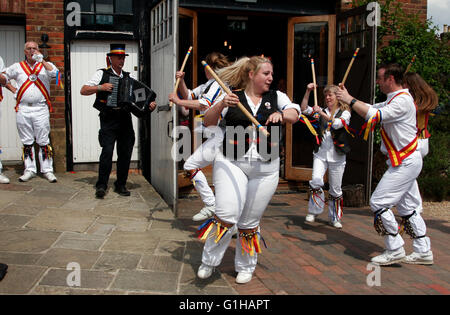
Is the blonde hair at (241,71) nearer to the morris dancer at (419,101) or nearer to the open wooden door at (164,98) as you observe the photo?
the morris dancer at (419,101)

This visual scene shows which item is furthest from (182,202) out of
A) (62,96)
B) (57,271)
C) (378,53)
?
(378,53)

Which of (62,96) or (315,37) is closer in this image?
(62,96)

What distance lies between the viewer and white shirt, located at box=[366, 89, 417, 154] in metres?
4.85

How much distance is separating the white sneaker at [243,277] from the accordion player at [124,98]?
10.3 ft

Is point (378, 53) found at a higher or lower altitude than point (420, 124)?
higher

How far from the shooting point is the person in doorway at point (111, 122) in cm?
680

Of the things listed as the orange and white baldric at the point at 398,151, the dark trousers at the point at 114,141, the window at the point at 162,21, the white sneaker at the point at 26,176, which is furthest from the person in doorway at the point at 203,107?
the white sneaker at the point at 26,176

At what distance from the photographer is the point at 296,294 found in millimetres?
4215

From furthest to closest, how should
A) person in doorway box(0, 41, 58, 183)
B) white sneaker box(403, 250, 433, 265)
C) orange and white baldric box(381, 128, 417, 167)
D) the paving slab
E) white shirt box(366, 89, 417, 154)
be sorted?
person in doorway box(0, 41, 58, 183), white sneaker box(403, 250, 433, 265), orange and white baldric box(381, 128, 417, 167), white shirt box(366, 89, 417, 154), the paving slab

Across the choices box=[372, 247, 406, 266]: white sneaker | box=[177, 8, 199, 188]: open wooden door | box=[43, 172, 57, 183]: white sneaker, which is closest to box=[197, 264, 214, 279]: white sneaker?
box=[372, 247, 406, 266]: white sneaker

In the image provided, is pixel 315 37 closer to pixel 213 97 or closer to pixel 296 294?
pixel 213 97

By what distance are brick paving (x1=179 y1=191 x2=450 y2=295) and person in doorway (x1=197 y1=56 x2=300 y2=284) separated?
0.46m

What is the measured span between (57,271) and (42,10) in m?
5.18

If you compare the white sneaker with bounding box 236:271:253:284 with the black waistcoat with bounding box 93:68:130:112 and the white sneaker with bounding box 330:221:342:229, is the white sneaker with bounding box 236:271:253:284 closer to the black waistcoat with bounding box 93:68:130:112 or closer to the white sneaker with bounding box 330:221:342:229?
the white sneaker with bounding box 330:221:342:229
